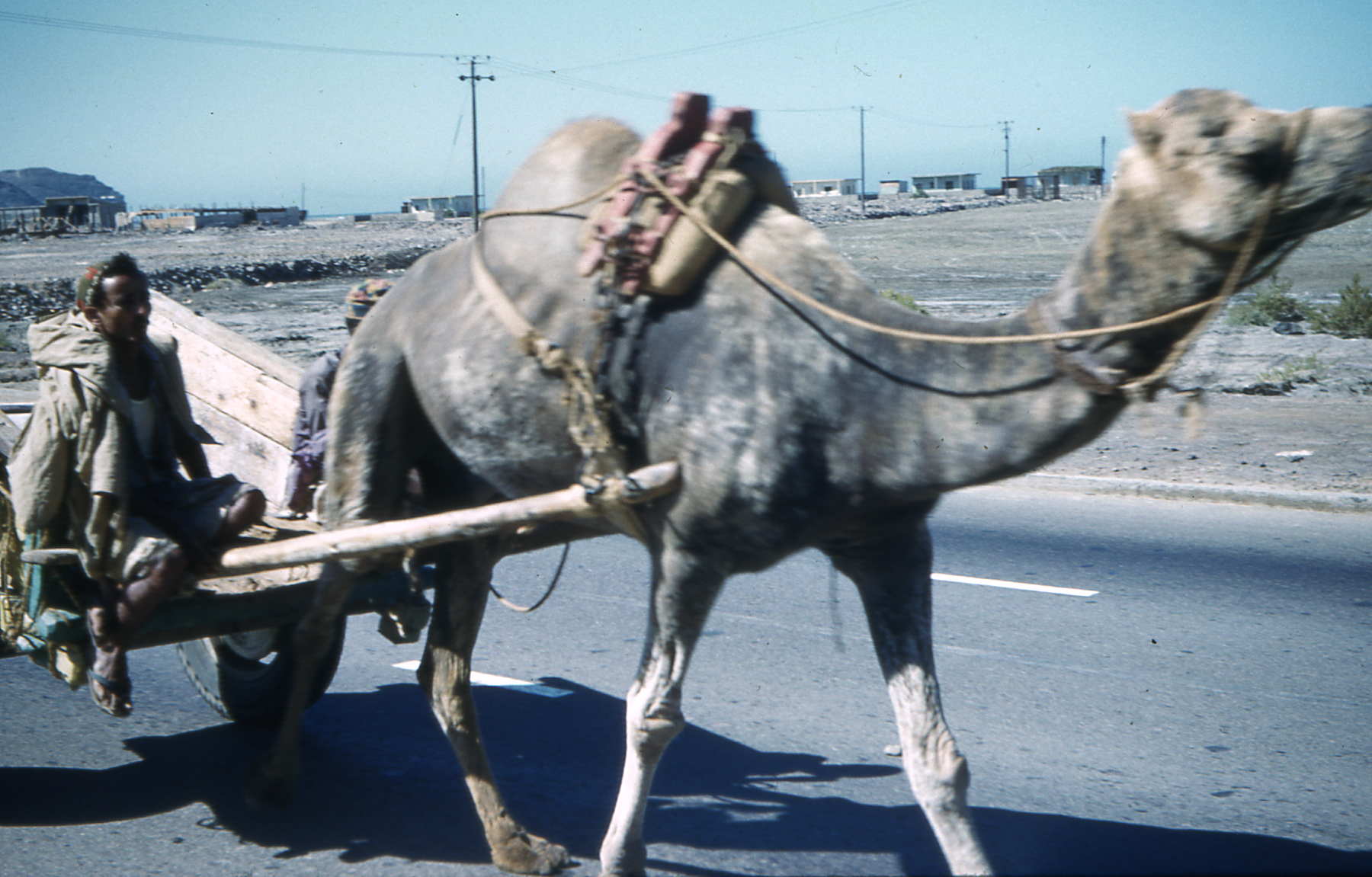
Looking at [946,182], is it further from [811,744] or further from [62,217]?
[811,744]

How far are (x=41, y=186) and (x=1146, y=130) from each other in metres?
147

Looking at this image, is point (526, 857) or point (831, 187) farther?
point (831, 187)

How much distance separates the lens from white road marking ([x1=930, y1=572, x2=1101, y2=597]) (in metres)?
7.49

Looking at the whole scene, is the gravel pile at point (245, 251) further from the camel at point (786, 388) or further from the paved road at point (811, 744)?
the camel at point (786, 388)

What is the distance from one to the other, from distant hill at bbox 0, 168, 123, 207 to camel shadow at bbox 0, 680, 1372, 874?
121 metres

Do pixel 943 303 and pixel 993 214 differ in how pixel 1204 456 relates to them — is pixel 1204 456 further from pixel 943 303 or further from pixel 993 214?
pixel 993 214

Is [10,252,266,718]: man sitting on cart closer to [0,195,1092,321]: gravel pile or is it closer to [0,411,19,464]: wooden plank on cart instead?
[0,411,19,464]: wooden plank on cart

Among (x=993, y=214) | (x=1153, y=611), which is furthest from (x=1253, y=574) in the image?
(x=993, y=214)

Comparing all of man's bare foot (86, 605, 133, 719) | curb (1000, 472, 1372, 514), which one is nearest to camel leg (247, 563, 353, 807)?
man's bare foot (86, 605, 133, 719)

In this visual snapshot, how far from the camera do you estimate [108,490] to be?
14.1 ft

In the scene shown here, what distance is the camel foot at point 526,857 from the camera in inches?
171

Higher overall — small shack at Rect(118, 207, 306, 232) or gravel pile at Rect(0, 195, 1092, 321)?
small shack at Rect(118, 207, 306, 232)

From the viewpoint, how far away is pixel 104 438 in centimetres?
437

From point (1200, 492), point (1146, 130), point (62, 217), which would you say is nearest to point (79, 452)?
point (1146, 130)
